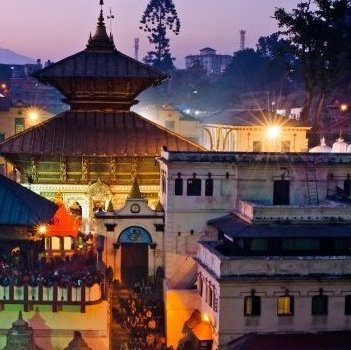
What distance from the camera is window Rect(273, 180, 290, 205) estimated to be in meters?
39.9

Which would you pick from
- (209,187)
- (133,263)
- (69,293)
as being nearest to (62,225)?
(69,293)

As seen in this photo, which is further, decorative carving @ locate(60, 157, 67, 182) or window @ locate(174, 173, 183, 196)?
decorative carving @ locate(60, 157, 67, 182)

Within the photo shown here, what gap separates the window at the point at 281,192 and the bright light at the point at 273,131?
19.7 m

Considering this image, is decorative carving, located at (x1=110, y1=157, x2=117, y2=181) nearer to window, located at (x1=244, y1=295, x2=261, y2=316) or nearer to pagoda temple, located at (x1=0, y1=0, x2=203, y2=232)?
pagoda temple, located at (x1=0, y1=0, x2=203, y2=232)

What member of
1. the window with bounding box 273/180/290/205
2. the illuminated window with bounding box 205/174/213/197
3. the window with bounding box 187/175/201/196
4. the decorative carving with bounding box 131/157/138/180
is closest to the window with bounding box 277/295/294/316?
the window with bounding box 273/180/290/205

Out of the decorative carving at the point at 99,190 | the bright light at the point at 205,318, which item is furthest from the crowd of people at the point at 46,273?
the decorative carving at the point at 99,190

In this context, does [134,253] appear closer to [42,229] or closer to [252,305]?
[252,305]

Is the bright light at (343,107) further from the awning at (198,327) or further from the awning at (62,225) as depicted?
the awning at (62,225)

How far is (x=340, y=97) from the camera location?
85.9 meters

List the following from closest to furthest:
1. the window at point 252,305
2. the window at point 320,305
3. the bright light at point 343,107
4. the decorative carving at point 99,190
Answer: the window at point 252,305, the window at point 320,305, the decorative carving at point 99,190, the bright light at point 343,107

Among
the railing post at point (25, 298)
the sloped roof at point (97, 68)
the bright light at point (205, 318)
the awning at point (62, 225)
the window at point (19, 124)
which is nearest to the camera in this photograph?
the railing post at point (25, 298)

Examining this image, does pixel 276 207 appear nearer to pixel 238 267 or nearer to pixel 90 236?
pixel 238 267

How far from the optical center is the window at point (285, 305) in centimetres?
3259

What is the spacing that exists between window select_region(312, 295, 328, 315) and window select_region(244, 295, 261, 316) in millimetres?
2164
